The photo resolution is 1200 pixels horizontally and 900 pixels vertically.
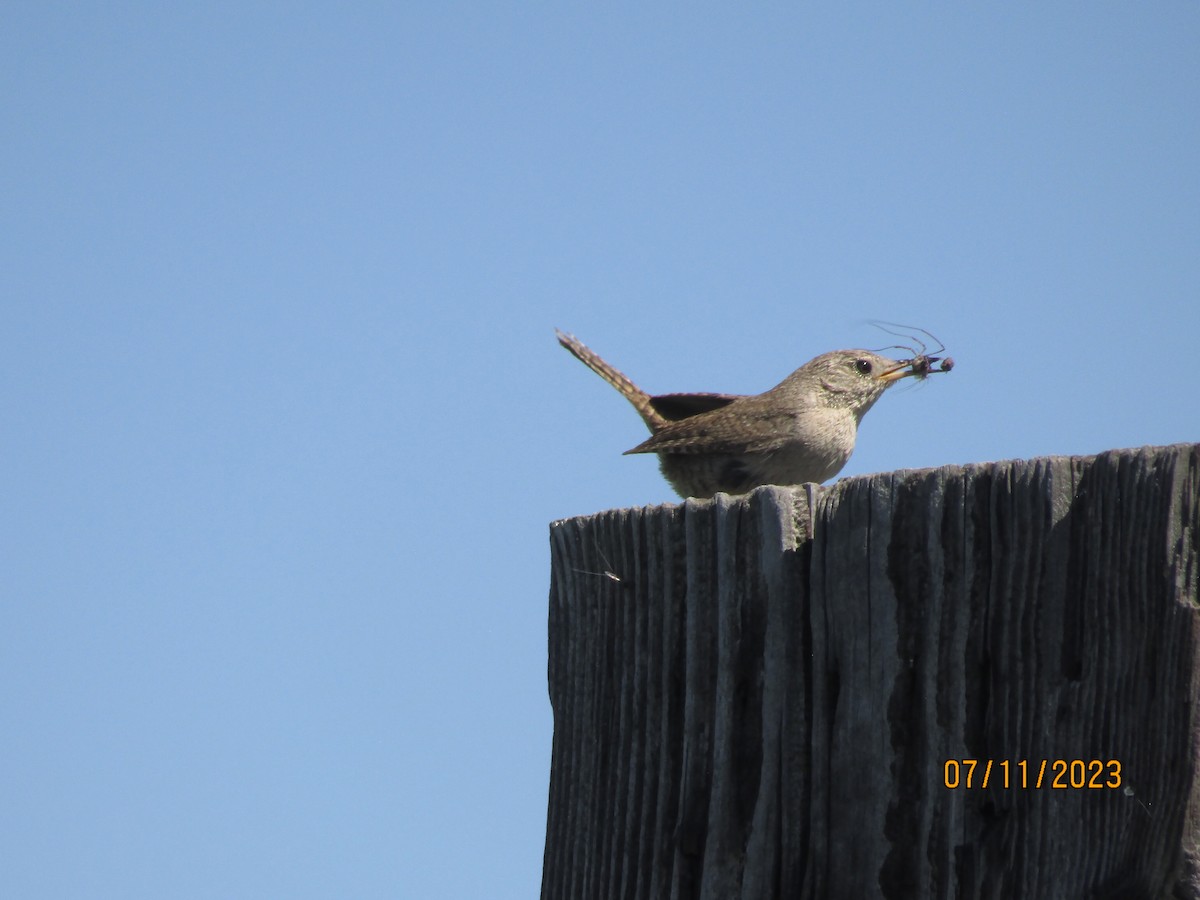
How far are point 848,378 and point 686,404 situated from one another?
78 cm

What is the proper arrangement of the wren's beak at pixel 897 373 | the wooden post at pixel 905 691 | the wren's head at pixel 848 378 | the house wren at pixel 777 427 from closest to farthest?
1. the wooden post at pixel 905 691
2. the house wren at pixel 777 427
3. the wren's head at pixel 848 378
4. the wren's beak at pixel 897 373

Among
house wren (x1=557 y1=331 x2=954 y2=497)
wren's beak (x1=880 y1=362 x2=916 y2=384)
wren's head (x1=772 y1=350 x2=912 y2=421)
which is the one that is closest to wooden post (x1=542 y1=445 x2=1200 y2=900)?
house wren (x1=557 y1=331 x2=954 y2=497)

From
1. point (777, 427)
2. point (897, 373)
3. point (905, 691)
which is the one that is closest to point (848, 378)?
point (897, 373)

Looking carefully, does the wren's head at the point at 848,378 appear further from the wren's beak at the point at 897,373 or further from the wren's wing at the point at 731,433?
the wren's wing at the point at 731,433

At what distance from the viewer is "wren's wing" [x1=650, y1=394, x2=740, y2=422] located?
5.97 metres

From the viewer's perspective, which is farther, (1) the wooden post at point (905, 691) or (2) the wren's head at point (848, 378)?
(2) the wren's head at point (848, 378)

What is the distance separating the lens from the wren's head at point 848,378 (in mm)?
5676

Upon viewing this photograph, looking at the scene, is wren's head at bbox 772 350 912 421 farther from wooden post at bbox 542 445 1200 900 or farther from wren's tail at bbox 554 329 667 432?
wooden post at bbox 542 445 1200 900

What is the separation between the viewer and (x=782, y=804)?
1.82 meters

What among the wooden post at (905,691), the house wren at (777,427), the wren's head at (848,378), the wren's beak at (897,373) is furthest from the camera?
the wren's beak at (897,373)

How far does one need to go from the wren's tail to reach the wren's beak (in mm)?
1060

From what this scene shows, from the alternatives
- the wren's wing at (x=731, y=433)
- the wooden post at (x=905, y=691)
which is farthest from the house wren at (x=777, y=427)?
the wooden post at (x=905, y=691)

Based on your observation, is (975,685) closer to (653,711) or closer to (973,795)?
(973,795)

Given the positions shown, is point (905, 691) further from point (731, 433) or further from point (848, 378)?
point (848, 378)
